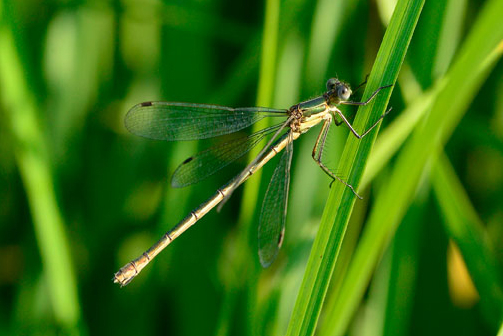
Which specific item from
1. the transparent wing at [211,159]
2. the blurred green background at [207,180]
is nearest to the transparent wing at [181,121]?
the transparent wing at [211,159]

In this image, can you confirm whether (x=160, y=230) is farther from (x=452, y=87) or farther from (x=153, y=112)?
(x=452, y=87)

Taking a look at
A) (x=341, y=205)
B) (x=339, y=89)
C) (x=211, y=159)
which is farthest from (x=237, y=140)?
(x=341, y=205)

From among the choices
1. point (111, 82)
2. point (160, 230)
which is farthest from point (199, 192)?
point (111, 82)

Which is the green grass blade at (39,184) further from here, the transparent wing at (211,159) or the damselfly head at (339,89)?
the damselfly head at (339,89)

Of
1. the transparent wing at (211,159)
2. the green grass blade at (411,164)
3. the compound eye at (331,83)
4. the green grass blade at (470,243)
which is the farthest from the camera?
the transparent wing at (211,159)

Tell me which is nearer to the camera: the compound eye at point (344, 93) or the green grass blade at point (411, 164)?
the green grass blade at point (411, 164)

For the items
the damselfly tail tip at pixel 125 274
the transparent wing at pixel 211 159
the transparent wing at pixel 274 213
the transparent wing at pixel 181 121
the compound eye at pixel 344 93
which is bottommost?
the transparent wing at pixel 274 213

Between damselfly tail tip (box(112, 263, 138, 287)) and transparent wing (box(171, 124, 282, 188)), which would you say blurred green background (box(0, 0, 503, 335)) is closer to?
transparent wing (box(171, 124, 282, 188))
